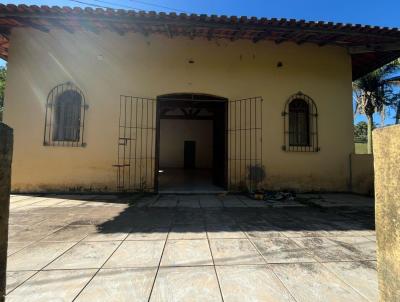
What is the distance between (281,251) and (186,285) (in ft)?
4.02

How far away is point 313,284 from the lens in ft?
6.62

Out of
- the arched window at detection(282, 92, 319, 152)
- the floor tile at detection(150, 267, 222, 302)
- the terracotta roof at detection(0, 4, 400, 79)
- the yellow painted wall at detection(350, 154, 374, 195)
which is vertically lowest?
the floor tile at detection(150, 267, 222, 302)

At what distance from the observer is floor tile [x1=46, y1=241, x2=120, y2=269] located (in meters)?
2.33

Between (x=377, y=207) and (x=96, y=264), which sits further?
(x=96, y=264)

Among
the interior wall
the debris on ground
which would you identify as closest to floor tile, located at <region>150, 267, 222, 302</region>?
the debris on ground

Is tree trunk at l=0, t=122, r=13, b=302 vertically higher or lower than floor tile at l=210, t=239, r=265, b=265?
higher

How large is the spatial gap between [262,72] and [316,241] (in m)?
5.11

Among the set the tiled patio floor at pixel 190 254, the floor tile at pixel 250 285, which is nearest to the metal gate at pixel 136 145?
the tiled patio floor at pixel 190 254

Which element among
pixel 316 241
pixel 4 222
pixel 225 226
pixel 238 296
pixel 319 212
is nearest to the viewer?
pixel 4 222

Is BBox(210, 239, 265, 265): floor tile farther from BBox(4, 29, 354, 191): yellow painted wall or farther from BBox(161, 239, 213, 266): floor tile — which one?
BBox(4, 29, 354, 191): yellow painted wall

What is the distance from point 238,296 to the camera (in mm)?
1850

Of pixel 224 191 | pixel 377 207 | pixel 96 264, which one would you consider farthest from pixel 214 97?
pixel 377 207

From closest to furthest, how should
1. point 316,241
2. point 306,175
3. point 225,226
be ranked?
point 316,241, point 225,226, point 306,175

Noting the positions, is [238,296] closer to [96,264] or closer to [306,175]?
[96,264]
